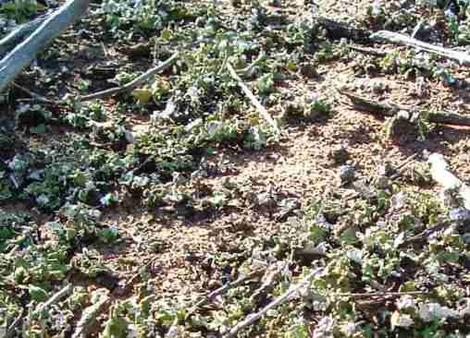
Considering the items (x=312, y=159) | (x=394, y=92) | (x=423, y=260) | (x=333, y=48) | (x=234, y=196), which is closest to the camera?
(x=423, y=260)

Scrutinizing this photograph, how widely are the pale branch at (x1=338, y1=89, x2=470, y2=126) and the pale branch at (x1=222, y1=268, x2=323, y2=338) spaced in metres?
1.10

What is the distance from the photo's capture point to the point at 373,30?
438 centimetres

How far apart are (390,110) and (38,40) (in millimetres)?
1385

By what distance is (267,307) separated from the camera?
2.76 meters

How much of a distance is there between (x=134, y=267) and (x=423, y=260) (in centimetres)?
88

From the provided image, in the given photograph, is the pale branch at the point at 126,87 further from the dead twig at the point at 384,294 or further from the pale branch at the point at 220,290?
the dead twig at the point at 384,294

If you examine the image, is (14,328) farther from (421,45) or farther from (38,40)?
(421,45)

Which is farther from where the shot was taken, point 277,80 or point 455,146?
point 277,80

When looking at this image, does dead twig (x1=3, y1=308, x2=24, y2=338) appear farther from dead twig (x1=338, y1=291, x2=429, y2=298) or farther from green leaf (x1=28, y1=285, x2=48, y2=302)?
dead twig (x1=338, y1=291, x2=429, y2=298)

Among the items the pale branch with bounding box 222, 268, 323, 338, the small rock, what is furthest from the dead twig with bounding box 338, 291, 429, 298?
the small rock

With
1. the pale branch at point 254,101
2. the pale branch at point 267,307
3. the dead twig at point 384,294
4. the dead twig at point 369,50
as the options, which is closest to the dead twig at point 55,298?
the pale branch at point 267,307

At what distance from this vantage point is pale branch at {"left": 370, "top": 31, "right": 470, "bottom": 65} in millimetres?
4070

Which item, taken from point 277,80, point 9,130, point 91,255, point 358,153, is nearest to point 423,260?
point 358,153

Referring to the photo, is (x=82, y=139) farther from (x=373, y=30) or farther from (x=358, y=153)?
(x=373, y=30)
